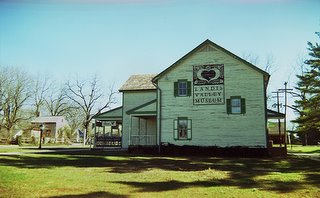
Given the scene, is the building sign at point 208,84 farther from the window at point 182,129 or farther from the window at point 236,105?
the window at point 182,129

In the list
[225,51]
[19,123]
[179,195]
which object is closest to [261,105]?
[225,51]

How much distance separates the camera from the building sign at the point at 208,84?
75.5 feet

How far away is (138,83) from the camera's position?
3125cm

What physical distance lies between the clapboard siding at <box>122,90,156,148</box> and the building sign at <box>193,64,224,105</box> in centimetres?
703

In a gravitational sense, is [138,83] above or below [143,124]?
above

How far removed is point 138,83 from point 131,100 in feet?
6.69

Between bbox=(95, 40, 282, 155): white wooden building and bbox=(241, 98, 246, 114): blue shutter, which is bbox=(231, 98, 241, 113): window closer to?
bbox=(95, 40, 282, 155): white wooden building

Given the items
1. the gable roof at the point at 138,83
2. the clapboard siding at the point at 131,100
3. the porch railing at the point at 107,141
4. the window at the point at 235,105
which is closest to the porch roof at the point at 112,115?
the clapboard siding at the point at 131,100

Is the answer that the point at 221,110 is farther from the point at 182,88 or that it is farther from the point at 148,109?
the point at 148,109

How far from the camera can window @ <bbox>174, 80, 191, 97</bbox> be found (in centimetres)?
2373

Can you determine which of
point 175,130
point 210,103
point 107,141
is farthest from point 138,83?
point 210,103

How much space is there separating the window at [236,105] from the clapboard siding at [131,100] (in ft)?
30.2

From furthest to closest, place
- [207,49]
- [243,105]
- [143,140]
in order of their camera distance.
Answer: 1. [143,140]
2. [207,49]
3. [243,105]

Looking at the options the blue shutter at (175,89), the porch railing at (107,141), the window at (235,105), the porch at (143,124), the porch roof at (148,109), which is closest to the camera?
the window at (235,105)
